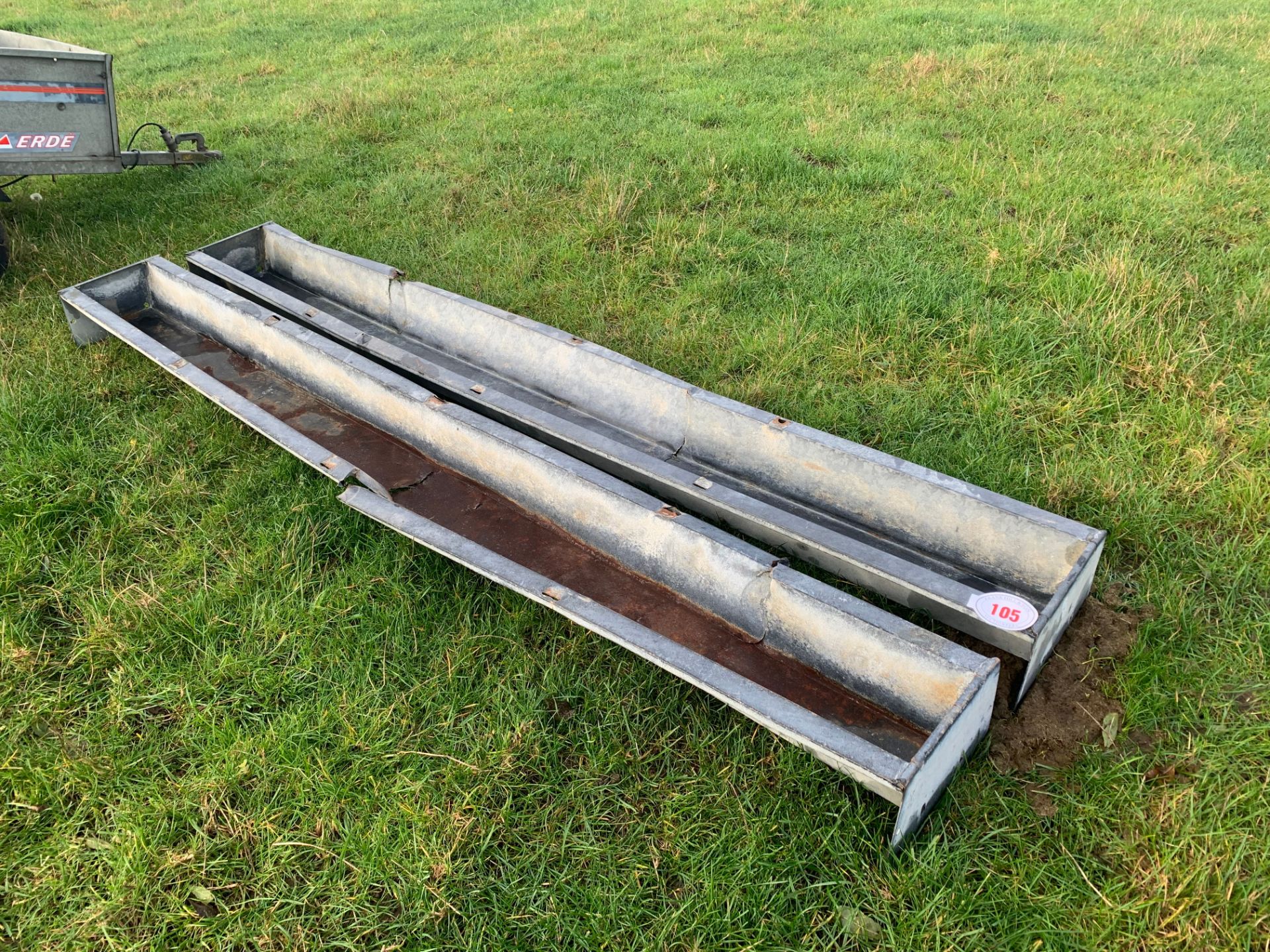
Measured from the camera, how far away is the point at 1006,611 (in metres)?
2.56

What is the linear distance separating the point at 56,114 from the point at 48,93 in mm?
134

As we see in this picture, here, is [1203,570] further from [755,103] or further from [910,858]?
[755,103]

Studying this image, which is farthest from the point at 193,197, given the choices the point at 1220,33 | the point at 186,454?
the point at 1220,33

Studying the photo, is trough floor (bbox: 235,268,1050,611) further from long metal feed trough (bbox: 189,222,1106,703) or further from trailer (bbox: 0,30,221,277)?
trailer (bbox: 0,30,221,277)

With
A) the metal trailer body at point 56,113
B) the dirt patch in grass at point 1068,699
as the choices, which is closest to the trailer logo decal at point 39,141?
the metal trailer body at point 56,113

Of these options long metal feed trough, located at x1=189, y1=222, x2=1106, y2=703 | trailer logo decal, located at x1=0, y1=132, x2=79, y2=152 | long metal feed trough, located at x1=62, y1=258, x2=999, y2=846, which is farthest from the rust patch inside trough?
trailer logo decal, located at x1=0, y1=132, x2=79, y2=152

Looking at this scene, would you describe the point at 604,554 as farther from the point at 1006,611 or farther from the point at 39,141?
the point at 39,141

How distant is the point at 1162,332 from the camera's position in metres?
3.91

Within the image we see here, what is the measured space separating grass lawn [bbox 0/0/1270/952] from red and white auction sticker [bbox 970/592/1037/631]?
0.39 metres

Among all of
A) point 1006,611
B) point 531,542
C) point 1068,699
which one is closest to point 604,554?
point 531,542

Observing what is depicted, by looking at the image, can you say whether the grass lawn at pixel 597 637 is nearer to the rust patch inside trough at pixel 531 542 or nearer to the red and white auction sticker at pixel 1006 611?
the rust patch inside trough at pixel 531 542

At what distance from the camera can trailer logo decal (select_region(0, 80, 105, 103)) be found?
4.61 metres

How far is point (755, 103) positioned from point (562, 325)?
347 cm

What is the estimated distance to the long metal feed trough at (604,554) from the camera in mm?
2299
